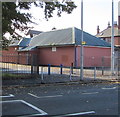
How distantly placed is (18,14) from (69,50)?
57.8 feet

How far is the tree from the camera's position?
14.0m

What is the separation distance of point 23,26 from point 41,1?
88.5 inches

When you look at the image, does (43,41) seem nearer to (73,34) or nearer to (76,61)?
(73,34)

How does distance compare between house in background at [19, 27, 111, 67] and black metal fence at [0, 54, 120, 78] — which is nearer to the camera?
black metal fence at [0, 54, 120, 78]

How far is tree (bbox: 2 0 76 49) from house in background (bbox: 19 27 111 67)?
13976 millimetres

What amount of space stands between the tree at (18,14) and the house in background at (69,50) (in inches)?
550

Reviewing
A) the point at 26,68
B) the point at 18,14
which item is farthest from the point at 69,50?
the point at 18,14

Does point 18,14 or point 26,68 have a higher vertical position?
Result: point 18,14

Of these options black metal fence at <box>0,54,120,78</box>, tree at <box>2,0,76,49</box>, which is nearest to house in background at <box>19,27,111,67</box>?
black metal fence at <box>0,54,120,78</box>

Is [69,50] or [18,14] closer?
[18,14]

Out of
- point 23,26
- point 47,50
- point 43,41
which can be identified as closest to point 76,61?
point 47,50

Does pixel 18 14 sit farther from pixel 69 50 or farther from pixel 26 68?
pixel 69 50

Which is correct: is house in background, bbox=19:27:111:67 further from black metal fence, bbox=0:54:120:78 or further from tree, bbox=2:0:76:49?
tree, bbox=2:0:76:49

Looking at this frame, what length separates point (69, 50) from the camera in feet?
103
